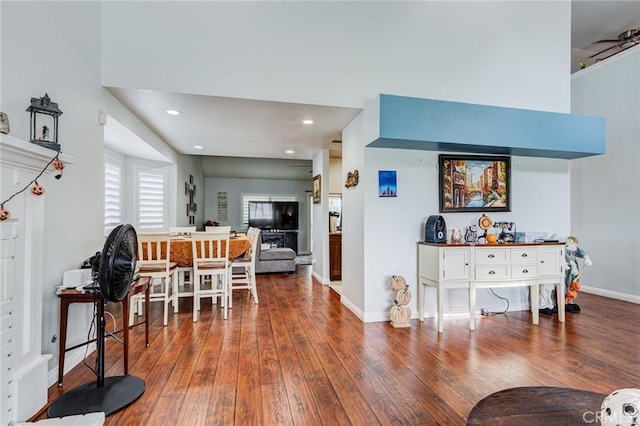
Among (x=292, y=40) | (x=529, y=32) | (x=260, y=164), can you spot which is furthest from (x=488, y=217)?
(x=260, y=164)

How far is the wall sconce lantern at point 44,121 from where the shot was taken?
6.75 feet

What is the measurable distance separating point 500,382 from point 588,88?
5331mm

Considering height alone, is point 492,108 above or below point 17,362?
above

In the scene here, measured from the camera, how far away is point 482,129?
11.3 feet

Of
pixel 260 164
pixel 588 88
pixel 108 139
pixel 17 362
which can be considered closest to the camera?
pixel 17 362

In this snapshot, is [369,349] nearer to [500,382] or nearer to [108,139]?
[500,382]

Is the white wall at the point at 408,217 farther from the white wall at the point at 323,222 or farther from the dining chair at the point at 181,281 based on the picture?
the dining chair at the point at 181,281

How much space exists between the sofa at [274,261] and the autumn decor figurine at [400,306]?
3.39m

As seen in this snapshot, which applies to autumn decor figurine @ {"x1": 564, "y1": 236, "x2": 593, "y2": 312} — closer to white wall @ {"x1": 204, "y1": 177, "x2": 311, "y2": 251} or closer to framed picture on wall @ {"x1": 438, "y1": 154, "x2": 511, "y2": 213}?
framed picture on wall @ {"x1": 438, "y1": 154, "x2": 511, "y2": 213}

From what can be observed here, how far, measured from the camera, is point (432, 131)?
3.28 m

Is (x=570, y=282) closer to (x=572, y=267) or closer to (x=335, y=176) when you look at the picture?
(x=572, y=267)

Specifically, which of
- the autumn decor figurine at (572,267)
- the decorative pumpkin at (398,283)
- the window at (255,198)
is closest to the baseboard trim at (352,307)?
the decorative pumpkin at (398,283)

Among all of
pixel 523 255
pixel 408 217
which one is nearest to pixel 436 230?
pixel 408 217

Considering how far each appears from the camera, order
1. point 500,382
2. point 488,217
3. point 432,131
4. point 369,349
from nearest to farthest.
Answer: point 500,382 → point 369,349 → point 432,131 → point 488,217
